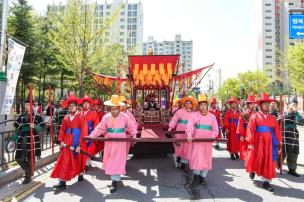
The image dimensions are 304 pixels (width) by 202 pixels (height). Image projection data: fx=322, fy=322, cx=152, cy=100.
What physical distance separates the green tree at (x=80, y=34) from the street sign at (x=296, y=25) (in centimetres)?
1195

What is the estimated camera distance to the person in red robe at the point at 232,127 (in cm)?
1052

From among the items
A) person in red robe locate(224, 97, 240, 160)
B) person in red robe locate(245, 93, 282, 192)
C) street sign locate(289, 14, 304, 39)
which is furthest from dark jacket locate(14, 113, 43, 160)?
street sign locate(289, 14, 304, 39)

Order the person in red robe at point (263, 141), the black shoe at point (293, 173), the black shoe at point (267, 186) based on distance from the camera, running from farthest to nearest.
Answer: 1. the black shoe at point (293, 173)
2. the person in red robe at point (263, 141)
3. the black shoe at point (267, 186)

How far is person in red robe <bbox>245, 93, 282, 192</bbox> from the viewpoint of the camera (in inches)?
265

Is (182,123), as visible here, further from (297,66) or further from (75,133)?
(297,66)

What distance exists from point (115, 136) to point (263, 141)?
124 inches

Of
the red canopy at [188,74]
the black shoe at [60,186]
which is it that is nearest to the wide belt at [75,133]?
the black shoe at [60,186]

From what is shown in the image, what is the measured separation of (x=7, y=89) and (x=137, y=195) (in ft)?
13.4

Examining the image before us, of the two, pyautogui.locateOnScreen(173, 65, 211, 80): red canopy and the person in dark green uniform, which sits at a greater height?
pyautogui.locateOnScreen(173, 65, 211, 80): red canopy

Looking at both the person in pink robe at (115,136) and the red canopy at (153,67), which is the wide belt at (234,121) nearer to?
the red canopy at (153,67)

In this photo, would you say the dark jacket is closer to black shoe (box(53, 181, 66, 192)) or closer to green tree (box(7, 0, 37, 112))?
black shoe (box(53, 181, 66, 192))

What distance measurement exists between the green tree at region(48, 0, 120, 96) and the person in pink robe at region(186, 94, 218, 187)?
43.2 ft

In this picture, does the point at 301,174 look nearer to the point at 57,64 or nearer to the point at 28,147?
the point at 28,147

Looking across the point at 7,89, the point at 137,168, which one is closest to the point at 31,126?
the point at 7,89
